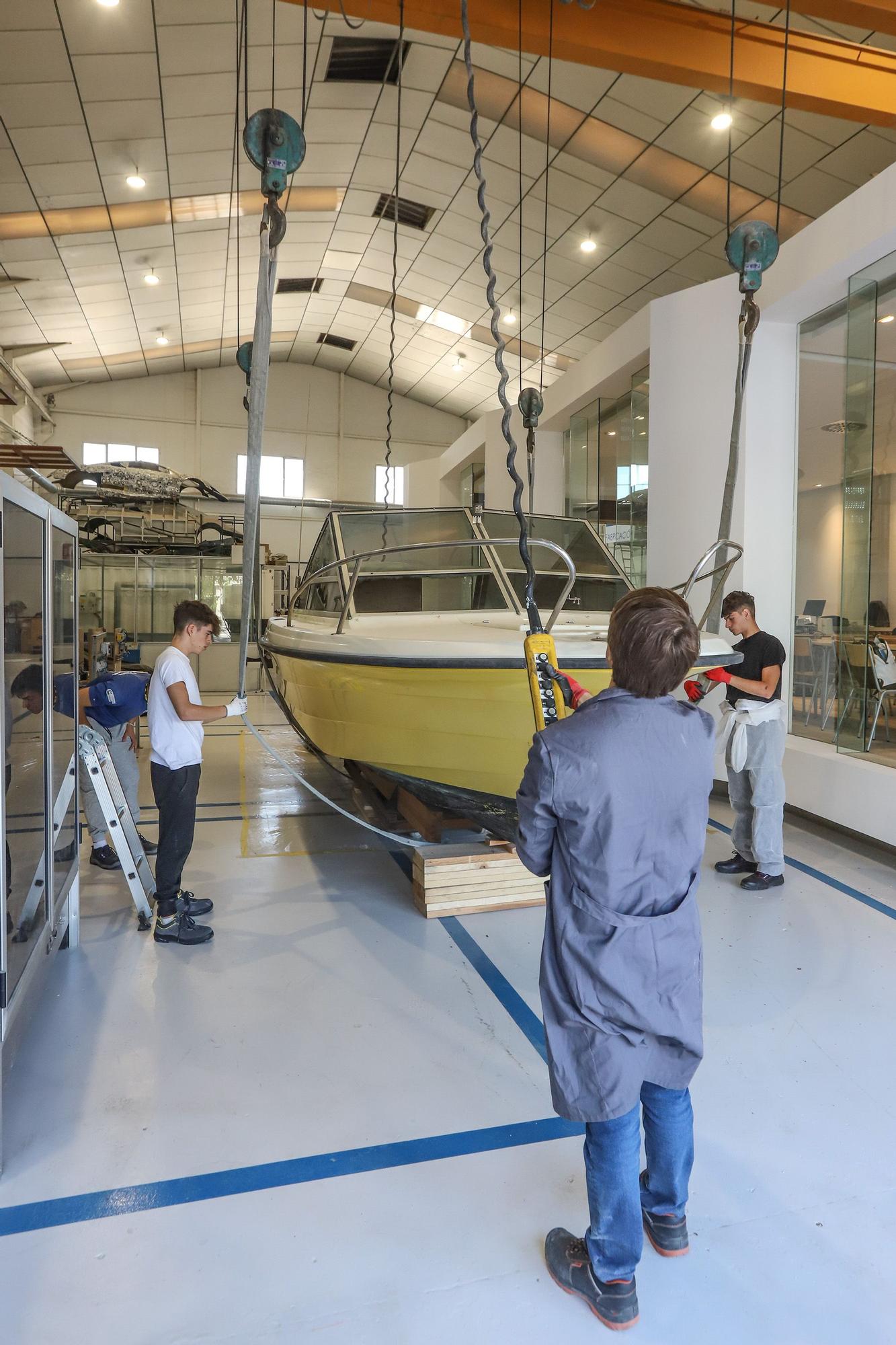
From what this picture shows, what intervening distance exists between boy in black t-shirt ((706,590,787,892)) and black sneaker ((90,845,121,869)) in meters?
3.19

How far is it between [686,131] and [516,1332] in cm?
919

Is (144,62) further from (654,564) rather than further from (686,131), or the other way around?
(654,564)

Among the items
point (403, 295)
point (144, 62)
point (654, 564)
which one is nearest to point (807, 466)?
point (654, 564)

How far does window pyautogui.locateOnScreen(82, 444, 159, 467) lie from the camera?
16266 mm

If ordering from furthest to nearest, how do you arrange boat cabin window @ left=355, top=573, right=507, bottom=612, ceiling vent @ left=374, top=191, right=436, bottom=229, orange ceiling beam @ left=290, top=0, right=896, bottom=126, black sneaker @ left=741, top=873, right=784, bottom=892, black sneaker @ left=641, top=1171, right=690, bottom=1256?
ceiling vent @ left=374, top=191, right=436, bottom=229
orange ceiling beam @ left=290, top=0, right=896, bottom=126
boat cabin window @ left=355, top=573, right=507, bottom=612
black sneaker @ left=741, top=873, right=784, bottom=892
black sneaker @ left=641, top=1171, right=690, bottom=1256

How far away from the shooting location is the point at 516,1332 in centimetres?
138

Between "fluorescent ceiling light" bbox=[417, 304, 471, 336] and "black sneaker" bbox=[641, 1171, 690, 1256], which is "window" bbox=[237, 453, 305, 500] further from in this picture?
"black sneaker" bbox=[641, 1171, 690, 1256]

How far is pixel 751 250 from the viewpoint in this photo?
4.19m

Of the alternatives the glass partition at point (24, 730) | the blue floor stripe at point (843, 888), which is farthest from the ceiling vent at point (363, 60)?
the blue floor stripe at point (843, 888)

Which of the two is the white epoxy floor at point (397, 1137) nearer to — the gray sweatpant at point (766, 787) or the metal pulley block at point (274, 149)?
the gray sweatpant at point (766, 787)

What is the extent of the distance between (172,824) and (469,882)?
1281 millimetres

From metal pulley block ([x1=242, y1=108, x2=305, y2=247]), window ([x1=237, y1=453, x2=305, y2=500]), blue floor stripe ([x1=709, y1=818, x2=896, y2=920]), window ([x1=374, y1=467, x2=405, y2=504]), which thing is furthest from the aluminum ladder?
window ([x1=237, y1=453, x2=305, y2=500])

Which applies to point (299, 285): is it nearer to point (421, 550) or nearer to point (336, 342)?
point (336, 342)

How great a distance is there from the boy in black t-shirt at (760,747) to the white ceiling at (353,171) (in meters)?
3.44
